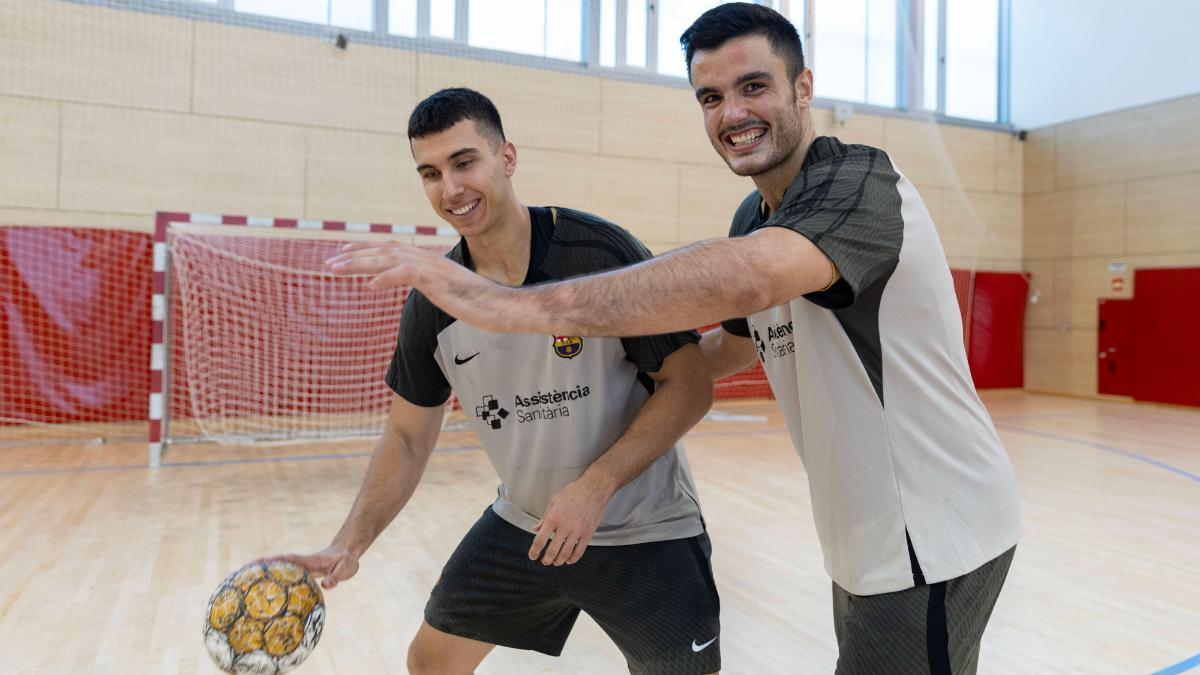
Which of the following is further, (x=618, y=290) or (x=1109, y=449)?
(x=1109, y=449)

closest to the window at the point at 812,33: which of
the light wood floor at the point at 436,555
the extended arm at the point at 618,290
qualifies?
the light wood floor at the point at 436,555

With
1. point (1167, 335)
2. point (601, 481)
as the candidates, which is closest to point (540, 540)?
point (601, 481)

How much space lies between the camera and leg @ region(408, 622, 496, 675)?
2090mm

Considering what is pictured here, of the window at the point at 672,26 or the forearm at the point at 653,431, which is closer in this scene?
the forearm at the point at 653,431

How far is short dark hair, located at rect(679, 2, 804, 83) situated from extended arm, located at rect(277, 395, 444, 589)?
116cm

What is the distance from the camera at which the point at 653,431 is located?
1.86 m

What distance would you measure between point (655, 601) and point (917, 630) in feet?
2.11

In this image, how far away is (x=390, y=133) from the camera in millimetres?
9445

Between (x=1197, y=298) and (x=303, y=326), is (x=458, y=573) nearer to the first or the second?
(x=303, y=326)

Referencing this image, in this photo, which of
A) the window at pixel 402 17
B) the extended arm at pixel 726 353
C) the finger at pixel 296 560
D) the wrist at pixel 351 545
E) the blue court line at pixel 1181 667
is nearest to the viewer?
the finger at pixel 296 560

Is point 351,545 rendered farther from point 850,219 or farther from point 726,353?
point 850,219

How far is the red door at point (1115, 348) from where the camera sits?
12.1m

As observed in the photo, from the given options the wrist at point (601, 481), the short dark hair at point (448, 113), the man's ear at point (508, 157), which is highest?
the short dark hair at point (448, 113)

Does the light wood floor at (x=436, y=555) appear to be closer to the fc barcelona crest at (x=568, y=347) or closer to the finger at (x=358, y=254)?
the fc barcelona crest at (x=568, y=347)
